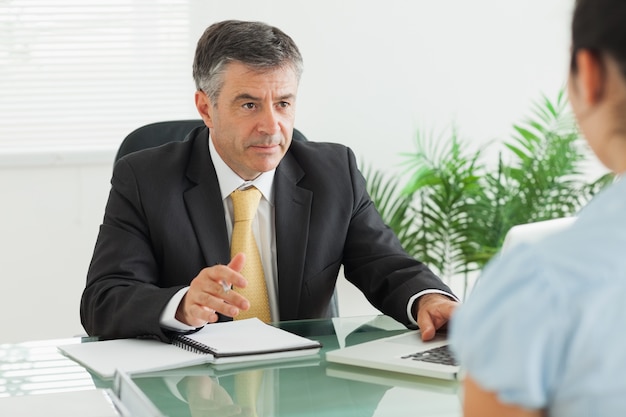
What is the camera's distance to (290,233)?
2.31 m

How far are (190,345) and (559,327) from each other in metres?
1.17

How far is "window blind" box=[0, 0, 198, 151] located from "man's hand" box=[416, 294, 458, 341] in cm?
207

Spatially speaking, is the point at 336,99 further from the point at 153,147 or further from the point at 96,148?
the point at 153,147

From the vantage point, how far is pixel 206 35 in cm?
228

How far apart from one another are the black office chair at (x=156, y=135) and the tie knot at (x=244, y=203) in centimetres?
36

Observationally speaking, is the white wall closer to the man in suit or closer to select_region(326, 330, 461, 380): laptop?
the man in suit

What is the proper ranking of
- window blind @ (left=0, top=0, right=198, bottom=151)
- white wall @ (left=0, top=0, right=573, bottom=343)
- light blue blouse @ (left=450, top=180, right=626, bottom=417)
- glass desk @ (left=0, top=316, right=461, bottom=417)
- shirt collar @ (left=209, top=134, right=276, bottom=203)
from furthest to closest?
white wall @ (left=0, top=0, right=573, bottom=343)
window blind @ (left=0, top=0, right=198, bottom=151)
shirt collar @ (left=209, top=134, right=276, bottom=203)
glass desk @ (left=0, top=316, right=461, bottom=417)
light blue blouse @ (left=450, top=180, right=626, bottom=417)

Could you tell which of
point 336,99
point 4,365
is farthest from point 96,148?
point 4,365

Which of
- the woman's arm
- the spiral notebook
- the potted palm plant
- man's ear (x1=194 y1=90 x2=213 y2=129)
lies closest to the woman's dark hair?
the woman's arm

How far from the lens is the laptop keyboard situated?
164cm

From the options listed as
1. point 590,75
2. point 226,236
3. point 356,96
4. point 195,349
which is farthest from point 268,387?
point 356,96

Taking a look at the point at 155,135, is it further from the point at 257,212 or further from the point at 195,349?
the point at 195,349

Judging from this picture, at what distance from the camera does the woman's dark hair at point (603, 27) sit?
2.36ft

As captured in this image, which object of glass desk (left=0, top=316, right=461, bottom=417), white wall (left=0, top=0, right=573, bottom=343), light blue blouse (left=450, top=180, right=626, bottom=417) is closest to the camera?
light blue blouse (left=450, top=180, right=626, bottom=417)
